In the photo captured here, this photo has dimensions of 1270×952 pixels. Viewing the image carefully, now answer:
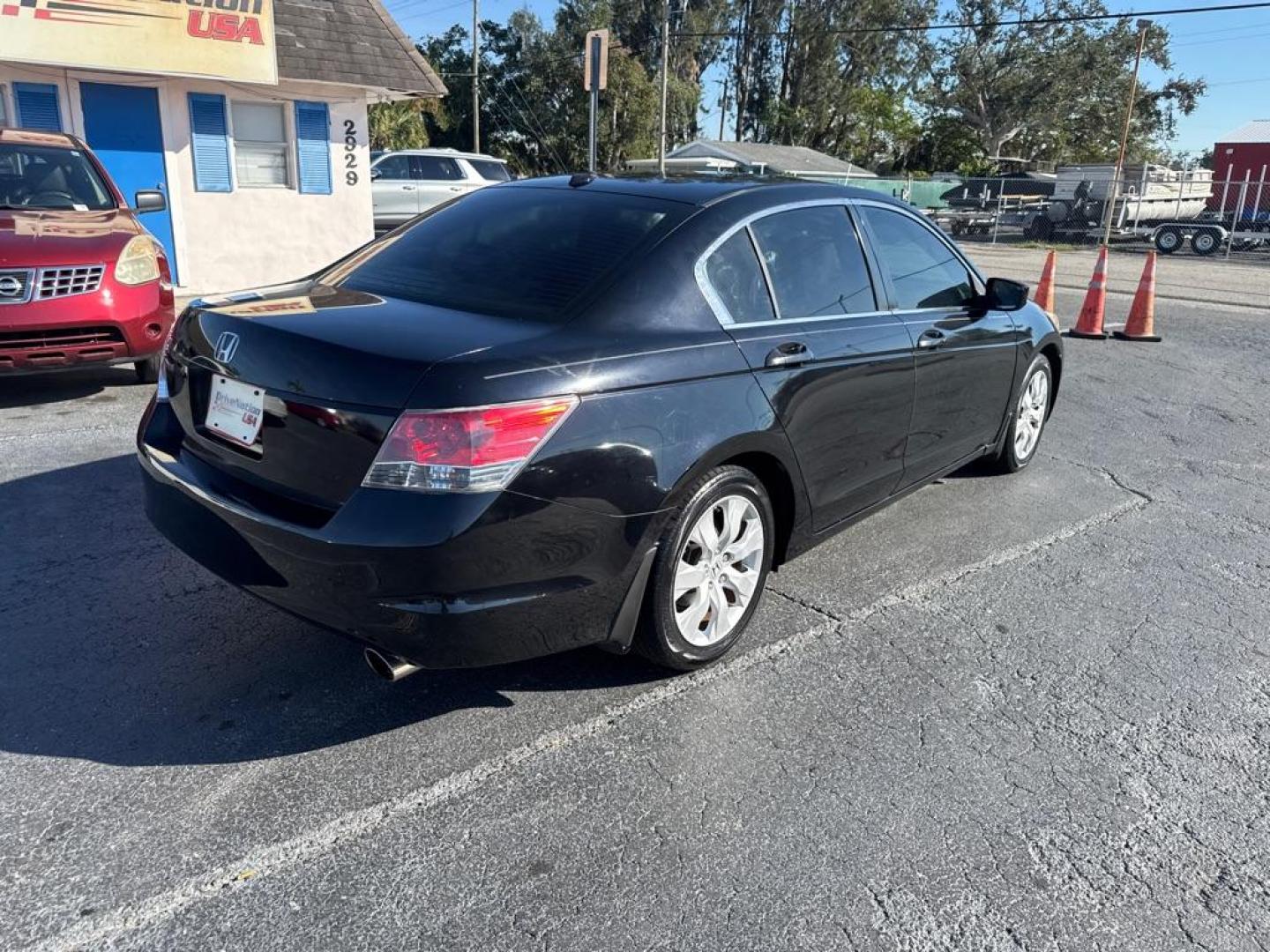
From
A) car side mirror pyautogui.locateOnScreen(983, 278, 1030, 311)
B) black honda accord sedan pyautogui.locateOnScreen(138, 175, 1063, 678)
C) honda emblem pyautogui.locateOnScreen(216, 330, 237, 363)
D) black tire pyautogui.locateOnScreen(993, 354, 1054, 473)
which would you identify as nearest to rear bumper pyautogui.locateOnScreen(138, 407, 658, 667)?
black honda accord sedan pyautogui.locateOnScreen(138, 175, 1063, 678)

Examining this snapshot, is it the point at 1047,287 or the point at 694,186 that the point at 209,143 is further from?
the point at 694,186

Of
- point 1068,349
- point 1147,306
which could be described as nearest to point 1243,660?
point 1068,349

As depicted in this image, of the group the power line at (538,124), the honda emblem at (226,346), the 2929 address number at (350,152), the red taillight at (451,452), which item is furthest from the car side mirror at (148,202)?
the power line at (538,124)

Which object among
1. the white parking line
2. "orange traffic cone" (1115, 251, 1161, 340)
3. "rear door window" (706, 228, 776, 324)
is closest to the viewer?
the white parking line

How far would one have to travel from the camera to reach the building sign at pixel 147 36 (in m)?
10.4

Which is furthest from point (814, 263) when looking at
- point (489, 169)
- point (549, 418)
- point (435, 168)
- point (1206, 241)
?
point (1206, 241)

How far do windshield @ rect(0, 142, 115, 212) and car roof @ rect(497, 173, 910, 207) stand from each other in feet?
15.6

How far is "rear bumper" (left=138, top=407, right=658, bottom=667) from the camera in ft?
8.25

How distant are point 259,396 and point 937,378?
2865 mm

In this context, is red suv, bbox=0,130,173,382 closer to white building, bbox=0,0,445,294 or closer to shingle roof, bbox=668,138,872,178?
white building, bbox=0,0,445,294

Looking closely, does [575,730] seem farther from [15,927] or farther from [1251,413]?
[1251,413]

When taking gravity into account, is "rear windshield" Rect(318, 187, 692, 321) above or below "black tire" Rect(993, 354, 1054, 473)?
above

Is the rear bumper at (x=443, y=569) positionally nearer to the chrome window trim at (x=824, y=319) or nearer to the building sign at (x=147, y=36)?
the chrome window trim at (x=824, y=319)

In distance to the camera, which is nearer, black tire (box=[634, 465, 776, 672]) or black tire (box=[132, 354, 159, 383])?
black tire (box=[634, 465, 776, 672])
